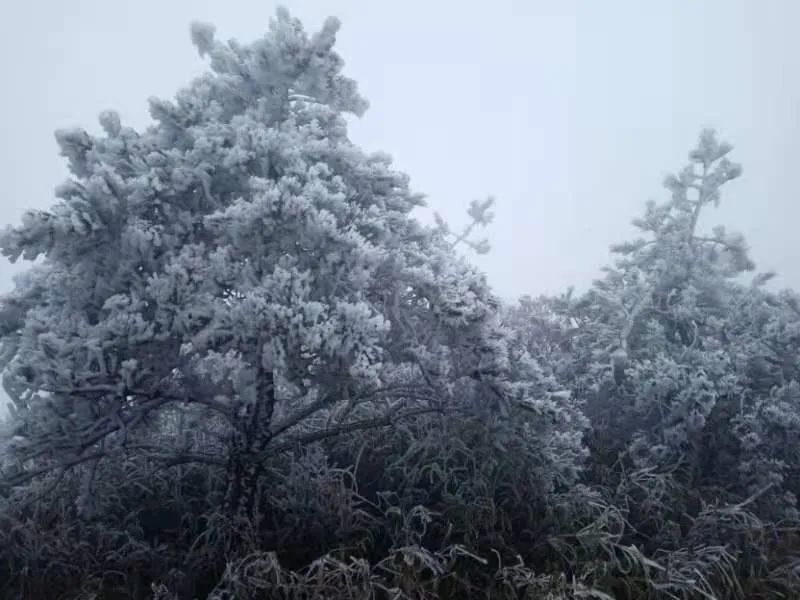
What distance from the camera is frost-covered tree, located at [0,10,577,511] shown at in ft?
16.0

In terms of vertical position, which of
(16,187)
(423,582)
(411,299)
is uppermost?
(16,187)

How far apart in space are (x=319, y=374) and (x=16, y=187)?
8507 inches

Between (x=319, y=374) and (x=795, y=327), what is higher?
(x=795, y=327)

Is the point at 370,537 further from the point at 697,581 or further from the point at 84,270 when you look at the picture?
the point at 84,270

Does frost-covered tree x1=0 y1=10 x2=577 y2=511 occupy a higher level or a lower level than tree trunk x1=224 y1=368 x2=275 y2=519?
higher

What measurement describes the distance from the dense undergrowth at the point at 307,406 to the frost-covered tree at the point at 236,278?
0.03 m

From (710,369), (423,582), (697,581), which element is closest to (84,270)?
(423,582)

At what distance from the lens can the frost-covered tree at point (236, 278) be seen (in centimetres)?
488

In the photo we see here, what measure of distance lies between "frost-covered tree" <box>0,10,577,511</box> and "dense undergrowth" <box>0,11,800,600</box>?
0.09 ft

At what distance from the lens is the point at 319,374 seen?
511 centimetres

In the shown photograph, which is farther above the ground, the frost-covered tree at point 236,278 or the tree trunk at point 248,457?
the frost-covered tree at point 236,278

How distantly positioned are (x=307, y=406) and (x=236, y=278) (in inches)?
72.0

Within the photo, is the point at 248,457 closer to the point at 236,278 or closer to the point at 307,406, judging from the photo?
the point at 307,406

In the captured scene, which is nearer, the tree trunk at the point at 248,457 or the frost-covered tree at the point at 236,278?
the frost-covered tree at the point at 236,278
